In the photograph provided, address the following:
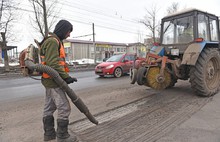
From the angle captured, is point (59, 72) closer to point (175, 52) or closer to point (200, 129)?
point (200, 129)

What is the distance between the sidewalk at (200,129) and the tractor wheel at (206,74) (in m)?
1.09

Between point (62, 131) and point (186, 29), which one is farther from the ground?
point (186, 29)

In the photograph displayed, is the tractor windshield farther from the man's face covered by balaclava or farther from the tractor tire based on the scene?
the tractor tire

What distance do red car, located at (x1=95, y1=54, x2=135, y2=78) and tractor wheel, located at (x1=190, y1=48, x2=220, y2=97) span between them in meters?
6.32

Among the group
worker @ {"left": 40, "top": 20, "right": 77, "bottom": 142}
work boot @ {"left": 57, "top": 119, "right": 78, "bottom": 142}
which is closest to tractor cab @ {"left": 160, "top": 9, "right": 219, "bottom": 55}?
worker @ {"left": 40, "top": 20, "right": 77, "bottom": 142}

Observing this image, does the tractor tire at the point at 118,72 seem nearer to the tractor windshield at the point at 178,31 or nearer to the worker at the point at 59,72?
the tractor windshield at the point at 178,31

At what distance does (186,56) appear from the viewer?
216 inches

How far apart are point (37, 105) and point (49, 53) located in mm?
3272

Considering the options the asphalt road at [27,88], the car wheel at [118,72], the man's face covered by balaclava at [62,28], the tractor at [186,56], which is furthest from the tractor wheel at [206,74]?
the car wheel at [118,72]

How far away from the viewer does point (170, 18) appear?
6695mm

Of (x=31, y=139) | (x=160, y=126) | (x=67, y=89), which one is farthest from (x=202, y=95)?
(x=31, y=139)

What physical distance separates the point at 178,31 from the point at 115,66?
582cm

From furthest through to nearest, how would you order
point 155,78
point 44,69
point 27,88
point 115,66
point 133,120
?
point 115,66 < point 27,88 < point 155,78 < point 133,120 < point 44,69

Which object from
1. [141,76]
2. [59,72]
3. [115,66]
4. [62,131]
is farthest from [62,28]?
[115,66]
